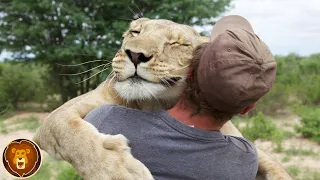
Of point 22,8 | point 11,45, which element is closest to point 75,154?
point 22,8

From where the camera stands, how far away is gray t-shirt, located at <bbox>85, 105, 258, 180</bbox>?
1.70 m

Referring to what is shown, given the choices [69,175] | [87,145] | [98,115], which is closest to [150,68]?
[98,115]

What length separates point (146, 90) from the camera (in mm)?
1946

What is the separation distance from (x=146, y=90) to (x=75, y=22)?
11.8m

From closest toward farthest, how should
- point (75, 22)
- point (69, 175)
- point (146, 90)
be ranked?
point (146, 90) < point (69, 175) < point (75, 22)

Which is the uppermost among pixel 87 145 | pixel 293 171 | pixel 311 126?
pixel 87 145

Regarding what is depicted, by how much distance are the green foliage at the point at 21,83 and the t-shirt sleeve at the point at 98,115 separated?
507 inches

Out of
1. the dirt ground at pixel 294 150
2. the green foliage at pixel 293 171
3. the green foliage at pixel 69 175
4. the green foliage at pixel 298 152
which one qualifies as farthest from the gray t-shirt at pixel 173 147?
the green foliage at pixel 298 152

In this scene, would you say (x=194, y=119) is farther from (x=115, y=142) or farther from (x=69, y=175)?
(x=69, y=175)

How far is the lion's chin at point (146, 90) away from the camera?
1949 millimetres

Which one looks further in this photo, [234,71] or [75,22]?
[75,22]

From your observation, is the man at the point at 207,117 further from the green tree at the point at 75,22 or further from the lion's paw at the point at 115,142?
the green tree at the point at 75,22

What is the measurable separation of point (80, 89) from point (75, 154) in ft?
46.8

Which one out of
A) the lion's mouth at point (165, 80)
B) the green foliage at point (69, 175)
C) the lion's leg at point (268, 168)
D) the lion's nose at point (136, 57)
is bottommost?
the green foliage at point (69, 175)
